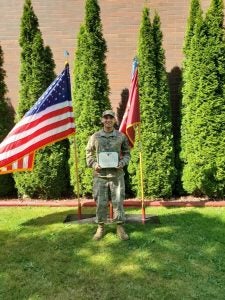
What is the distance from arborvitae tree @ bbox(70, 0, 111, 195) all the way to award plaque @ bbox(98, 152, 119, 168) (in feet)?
7.04

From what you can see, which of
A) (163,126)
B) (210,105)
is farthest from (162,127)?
(210,105)

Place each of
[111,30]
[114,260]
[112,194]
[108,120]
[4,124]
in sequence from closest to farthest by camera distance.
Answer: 1. [114,260]
2. [108,120]
3. [112,194]
4. [4,124]
5. [111,30]

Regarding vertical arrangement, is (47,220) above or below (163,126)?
below

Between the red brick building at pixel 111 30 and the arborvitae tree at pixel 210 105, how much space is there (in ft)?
3.28

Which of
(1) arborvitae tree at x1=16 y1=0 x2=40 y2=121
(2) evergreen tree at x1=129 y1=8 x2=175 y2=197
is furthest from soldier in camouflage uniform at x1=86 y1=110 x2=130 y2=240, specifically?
(1) arborvitae tree at x1=16 y1=0 x2=40 y2=121

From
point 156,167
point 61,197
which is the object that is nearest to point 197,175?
point 156,167

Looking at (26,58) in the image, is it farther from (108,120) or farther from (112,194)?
(112,194)

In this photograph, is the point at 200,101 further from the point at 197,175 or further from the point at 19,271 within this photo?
the point at 19,271

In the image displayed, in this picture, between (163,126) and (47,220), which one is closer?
(47,220)

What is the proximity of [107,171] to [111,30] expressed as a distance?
4.01m

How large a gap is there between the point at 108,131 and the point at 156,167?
2.22m

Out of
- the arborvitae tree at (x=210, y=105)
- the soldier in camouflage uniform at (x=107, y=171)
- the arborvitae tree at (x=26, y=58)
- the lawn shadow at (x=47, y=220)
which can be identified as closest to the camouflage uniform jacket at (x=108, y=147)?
the soldier in camouflage uniform at (x=107, y=171)

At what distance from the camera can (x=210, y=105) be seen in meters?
7.48

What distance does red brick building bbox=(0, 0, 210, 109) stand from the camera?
848 cm
